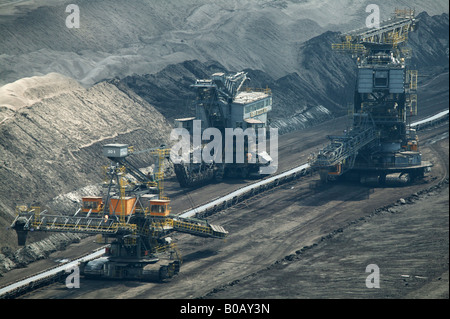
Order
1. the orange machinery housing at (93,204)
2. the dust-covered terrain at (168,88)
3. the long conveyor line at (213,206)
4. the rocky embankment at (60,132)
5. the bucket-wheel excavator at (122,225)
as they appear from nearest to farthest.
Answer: the long conveyor line at (213,206) → the bucket-wheel excavator at (122,225) → the orange machinery housing at (93,204) → the dust-covered terrain at (168,88) → the rocky embankment at (60,132)

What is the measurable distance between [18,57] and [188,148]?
27843 mm

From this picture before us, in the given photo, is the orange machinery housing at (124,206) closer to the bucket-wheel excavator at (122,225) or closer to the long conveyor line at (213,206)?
the bucket-wheel excavator at (122,225)

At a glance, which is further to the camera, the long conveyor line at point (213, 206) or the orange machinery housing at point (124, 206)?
the orange machinery housing at point (124, 206)

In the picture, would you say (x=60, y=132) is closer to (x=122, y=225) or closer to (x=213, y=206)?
(x=213, y=206)

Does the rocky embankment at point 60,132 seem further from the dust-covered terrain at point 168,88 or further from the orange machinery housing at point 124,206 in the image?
A: the orange machinery housing at point 124,206

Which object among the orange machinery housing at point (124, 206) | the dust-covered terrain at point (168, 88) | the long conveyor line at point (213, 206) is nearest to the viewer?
the long conveyor line at point (213, 206)

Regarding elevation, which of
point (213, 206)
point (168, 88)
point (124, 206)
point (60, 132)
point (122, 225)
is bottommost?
point (122, 225)

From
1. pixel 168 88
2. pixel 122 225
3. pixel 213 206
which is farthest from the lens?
pixel 168 88

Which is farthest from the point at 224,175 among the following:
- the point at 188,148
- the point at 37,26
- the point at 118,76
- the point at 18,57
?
the point at 37,26

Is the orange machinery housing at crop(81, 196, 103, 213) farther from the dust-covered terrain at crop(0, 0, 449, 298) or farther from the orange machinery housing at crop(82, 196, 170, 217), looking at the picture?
the dust-covered terrain at crop(0, 0, 449, 298)

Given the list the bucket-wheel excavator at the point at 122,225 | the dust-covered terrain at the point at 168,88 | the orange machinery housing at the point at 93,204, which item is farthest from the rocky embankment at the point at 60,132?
the orange machinery housing at the point at 93,204

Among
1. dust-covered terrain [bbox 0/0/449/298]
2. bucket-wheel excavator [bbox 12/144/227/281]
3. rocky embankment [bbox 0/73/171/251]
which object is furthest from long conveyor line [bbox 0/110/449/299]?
rocky embankment [bbox 0/73/171/251]

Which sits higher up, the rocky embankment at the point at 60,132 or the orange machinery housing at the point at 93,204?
the rocky embankment at the point at 60,132

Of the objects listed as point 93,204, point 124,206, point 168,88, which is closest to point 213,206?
point 124,206
